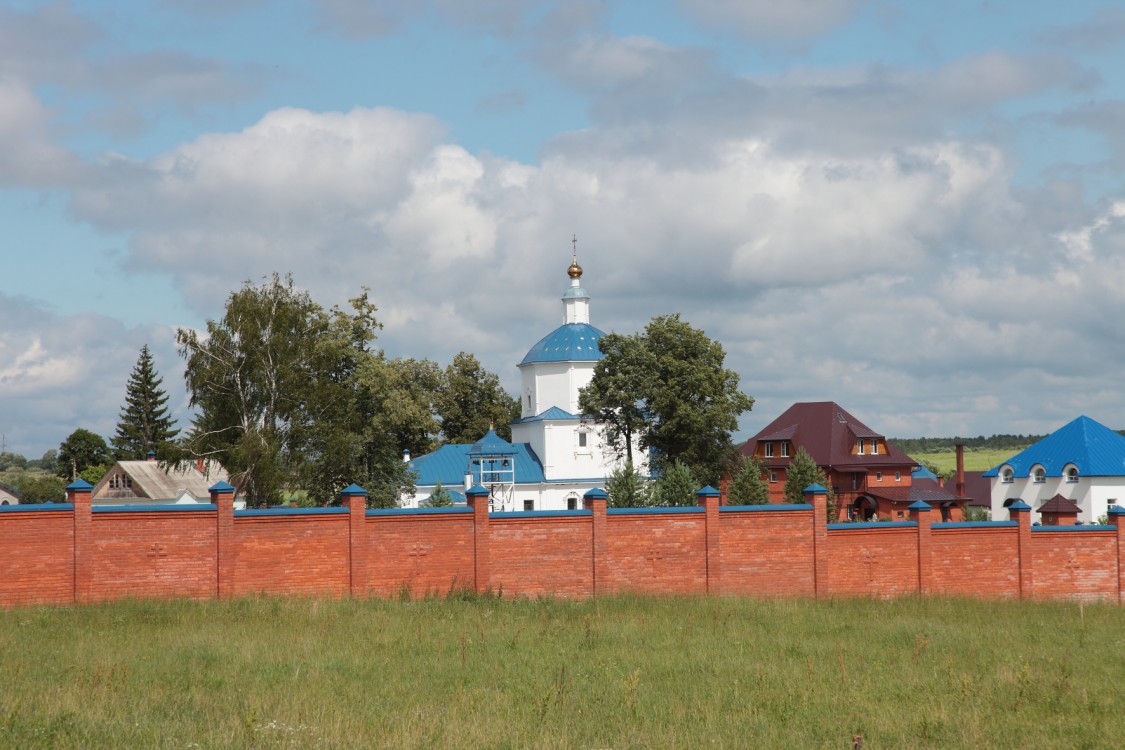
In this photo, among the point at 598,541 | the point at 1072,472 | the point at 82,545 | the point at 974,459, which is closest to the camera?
the point at 82,545

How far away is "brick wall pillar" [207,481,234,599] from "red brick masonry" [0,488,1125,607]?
0.08 ft

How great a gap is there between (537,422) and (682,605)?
120 ft

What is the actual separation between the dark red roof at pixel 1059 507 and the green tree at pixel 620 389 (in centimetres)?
1885

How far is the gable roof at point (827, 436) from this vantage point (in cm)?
6056

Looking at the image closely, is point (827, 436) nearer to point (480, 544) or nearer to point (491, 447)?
point (491, 447)

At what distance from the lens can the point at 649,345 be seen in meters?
45.0

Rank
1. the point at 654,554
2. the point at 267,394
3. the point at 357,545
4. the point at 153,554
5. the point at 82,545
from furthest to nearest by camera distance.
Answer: the point at 267,394 → the point at 654,554 → the point at 357,545 → the point at 153,554 → the point at 82,545

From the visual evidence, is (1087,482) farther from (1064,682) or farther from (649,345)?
(1064,682)

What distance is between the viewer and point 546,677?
1295cm

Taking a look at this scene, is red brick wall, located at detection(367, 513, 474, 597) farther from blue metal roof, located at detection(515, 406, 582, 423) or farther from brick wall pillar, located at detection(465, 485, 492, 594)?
blue metal roof, located at detection(515, 406, 582, 423)

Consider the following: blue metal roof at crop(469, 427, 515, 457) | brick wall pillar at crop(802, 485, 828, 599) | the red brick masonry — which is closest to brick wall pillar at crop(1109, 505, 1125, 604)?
the red brick masonry

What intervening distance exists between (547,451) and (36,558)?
37.2m

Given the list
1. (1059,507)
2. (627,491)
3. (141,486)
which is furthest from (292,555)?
(141,486)

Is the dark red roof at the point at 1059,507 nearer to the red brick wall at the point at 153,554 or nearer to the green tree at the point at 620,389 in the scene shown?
the green tree at the point at 620,389
